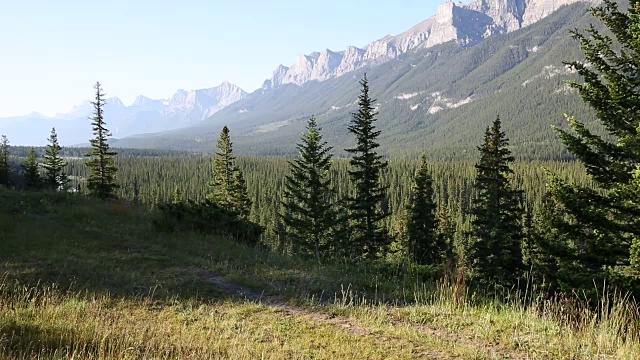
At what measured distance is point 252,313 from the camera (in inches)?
298

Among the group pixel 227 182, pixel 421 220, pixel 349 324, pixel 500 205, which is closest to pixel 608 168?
pixel 349 324

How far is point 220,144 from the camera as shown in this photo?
125 ft

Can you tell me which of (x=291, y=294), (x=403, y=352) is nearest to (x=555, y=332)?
(x=403, y=352)

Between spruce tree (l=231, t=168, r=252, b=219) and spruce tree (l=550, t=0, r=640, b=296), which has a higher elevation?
spruce tree (l=550, t=0, r=640, b=296)

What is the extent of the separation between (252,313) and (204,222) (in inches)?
417

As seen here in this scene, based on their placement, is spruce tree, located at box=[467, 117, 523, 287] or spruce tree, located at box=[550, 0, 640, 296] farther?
spruce tree, located at box=[467, 117, 523, 287]

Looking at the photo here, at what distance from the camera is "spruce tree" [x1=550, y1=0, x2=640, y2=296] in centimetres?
911

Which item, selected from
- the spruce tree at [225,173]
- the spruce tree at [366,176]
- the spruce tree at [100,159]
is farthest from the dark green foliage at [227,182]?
the spruce tree at [366,176]

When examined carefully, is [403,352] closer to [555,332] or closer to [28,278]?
[555,332]

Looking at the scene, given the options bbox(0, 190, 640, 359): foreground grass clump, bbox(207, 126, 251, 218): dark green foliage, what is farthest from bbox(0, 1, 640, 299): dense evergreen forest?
bbox(0, 190, 640, 359): foreground grass clump

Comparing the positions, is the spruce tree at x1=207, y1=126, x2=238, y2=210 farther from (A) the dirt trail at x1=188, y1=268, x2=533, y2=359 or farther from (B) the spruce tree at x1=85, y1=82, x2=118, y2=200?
(A) the dirt trail at x1=188, y1=268, x2=533, y2=359

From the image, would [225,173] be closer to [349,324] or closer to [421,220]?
[421,220]

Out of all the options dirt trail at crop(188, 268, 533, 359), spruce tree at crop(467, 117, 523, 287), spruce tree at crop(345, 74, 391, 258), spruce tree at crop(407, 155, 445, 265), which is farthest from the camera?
spruce tree at crop(407, 155, 445, 265)

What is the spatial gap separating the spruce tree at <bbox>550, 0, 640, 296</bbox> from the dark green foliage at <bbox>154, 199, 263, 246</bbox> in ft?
39.7
